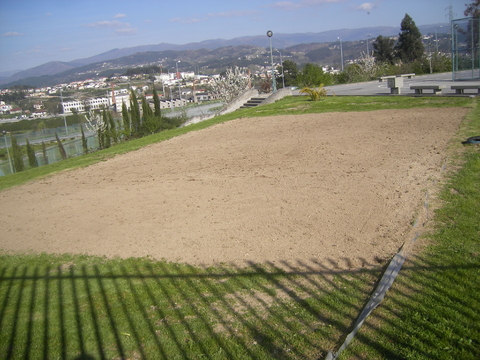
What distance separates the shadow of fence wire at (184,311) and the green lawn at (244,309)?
13 millimetres

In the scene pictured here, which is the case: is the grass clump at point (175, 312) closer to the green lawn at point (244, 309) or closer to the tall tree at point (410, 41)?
the green lawn at point (244, 309)

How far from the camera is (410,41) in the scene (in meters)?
52.0

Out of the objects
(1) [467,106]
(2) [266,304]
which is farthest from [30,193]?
(1) [467,106]

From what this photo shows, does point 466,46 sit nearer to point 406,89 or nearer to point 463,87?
point 406,89

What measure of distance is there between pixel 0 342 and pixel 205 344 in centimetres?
226

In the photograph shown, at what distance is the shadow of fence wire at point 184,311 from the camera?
410 centimetres

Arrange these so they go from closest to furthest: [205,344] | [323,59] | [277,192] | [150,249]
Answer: [205,344], [150,249], [277,192], [323,59]

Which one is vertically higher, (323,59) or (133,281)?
(323,59)

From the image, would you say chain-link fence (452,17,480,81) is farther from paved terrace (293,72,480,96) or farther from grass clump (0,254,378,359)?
grass clump (0,254,378,359)

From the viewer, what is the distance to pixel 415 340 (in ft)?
12.1

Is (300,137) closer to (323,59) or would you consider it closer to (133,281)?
(133,281)

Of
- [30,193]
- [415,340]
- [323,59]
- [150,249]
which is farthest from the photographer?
[323,59]

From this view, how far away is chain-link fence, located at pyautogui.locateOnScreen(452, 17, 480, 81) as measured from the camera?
24.4 meters

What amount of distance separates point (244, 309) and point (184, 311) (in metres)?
0.68
